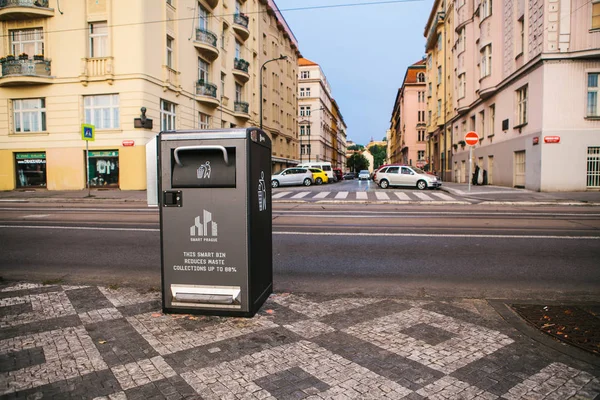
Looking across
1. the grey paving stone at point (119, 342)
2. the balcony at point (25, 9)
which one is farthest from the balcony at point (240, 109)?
the grey paving stone at point (119, 342)

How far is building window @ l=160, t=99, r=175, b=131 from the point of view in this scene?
2666cm

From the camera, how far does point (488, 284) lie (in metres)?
5.27

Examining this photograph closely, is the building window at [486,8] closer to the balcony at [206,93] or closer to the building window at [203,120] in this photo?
the balcony at [206,93]

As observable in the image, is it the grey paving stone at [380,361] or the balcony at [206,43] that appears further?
the balcony at [206,43]

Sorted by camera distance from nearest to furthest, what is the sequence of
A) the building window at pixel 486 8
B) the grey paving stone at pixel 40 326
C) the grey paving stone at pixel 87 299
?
the grey paving stone at pixel 40 326
the grey paving stone at pixel 87 299
the building window at pixel 486 8

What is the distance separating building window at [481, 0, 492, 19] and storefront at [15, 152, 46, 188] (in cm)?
3047

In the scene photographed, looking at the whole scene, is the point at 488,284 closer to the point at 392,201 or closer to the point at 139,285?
the point at 139,285

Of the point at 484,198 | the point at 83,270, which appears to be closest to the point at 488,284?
the point at 83,270

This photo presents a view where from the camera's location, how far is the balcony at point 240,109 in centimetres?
3756

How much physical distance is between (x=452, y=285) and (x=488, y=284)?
1.55 ft

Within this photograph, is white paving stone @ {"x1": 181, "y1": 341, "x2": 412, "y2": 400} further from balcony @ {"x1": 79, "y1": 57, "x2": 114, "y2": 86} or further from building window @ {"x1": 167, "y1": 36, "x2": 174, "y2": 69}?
building window @ {"x1": 167, "y1": 36, "x2": 174, "y2": 69}

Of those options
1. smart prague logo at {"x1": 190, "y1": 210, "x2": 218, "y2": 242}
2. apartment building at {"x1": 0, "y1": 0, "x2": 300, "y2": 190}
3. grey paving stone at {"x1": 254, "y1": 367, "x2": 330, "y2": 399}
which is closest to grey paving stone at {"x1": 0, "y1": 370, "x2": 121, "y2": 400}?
grey paving stone at {"x1": 254, "y1": 367, "x2": 330, "y2": 399}

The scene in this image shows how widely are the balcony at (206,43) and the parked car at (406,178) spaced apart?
1534cm

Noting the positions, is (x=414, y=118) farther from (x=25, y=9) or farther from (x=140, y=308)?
(x=140, y=308)
